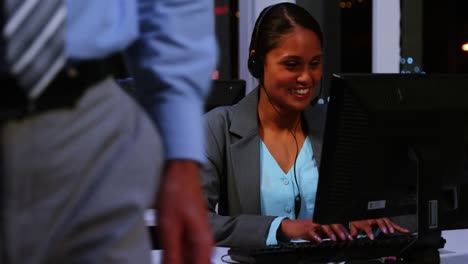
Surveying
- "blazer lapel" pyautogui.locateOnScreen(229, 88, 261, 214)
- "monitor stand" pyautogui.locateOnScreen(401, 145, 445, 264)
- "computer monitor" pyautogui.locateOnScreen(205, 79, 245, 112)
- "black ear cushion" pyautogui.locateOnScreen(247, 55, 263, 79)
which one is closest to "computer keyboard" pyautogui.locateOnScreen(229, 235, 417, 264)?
"monitor stand" pyautogui.locateOnScreen(401, 145, 445, 264)

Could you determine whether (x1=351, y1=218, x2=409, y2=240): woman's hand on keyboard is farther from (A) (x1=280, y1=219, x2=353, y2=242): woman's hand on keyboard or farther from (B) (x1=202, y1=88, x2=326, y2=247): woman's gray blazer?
(B) (x1=202, y1=88, x2=326, y2=247): woman's gray blazer

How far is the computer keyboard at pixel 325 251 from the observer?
75.8 inches

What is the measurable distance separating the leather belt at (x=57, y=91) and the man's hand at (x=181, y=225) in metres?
0.15

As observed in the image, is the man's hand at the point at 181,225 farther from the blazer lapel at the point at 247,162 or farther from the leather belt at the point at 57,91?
the blazer lapel at the point at 247,162

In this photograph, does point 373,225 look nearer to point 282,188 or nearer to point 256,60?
point 282,188

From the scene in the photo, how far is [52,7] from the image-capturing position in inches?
26.0

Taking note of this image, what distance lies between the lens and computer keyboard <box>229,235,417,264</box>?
1.93 m

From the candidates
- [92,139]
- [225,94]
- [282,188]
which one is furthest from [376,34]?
[92,139]

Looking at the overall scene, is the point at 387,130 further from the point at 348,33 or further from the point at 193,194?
the point at 348,33

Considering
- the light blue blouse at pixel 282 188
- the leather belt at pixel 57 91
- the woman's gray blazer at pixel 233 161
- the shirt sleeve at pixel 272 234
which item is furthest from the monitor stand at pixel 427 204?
the leather belt at pixel 57 91

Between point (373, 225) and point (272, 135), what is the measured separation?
20.1 inches

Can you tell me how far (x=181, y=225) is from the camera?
30.5 inches

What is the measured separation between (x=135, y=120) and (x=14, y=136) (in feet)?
0.48

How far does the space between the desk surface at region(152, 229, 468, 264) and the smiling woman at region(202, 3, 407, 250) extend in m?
0.31
